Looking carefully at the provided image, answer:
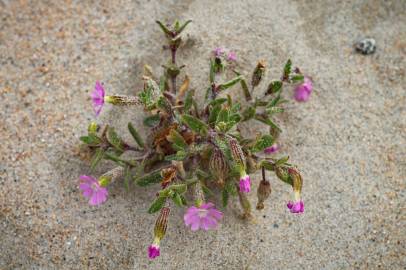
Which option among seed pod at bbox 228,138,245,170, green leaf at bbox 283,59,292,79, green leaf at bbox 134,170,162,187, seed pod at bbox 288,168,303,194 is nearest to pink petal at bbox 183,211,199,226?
green leaf at bbox 134,170,162,187

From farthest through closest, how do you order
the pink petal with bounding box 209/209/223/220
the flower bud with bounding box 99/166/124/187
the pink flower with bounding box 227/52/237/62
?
the pink flower with bounding box 227/52/237/62, the flower bud with bounding box 99/166/124/187, the pink petal with bounding box 209/209/223/220

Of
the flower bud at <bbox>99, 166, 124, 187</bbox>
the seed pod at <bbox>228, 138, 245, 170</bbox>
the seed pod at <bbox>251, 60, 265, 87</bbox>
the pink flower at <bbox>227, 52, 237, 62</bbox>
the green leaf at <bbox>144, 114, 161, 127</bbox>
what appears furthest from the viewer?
the pink flower at <bbox>227, 52, 237, 62</bbox>

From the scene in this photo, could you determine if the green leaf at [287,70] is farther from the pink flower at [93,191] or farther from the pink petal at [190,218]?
the pink flower at [93,191]

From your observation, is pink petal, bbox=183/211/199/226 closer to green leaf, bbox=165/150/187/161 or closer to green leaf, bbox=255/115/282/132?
green leaf, bbox=165/150/187/161

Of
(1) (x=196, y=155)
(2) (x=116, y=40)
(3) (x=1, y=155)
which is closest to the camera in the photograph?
(1) (x=196, y=155)

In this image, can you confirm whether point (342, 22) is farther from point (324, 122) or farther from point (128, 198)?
point (128, 198)

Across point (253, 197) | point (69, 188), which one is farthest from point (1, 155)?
point (253, 197)
